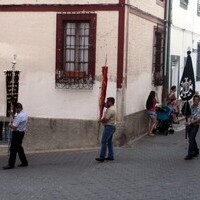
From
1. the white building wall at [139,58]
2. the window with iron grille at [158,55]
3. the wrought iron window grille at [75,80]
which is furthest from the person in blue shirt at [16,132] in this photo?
the window with iron grille at [158,55]

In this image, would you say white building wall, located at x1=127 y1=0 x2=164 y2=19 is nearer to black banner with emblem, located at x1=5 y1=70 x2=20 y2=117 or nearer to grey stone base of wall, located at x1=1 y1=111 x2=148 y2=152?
grey stone base of wall, located at x1=1 y1=111 x2=148 y2=152

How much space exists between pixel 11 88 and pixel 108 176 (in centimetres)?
553

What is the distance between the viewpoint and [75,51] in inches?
625

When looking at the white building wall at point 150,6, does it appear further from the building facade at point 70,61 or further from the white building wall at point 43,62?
the white building wall at point 43,62

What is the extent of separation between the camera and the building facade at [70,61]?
1541 centimetres

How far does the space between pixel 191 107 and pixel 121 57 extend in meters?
2.59

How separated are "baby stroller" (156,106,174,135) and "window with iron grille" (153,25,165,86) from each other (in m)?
1.32

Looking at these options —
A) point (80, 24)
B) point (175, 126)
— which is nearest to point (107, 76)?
point (80, 24)

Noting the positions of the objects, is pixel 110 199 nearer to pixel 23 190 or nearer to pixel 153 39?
pixel 23 190

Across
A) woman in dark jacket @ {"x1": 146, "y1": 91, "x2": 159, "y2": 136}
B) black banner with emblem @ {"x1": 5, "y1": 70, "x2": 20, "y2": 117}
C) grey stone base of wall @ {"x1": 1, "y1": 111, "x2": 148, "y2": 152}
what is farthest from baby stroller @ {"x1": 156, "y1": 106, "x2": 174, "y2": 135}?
black banner with emblem @ {"x1": 5, "y1": 70, "x2": 20, "y2": 117}

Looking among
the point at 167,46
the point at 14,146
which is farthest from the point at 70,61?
the point at 167,46

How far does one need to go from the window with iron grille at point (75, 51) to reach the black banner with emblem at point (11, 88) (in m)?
1.24

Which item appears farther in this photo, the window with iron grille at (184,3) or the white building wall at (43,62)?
the window with iron grille at (184,3)

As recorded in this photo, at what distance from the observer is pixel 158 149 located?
602 inches
